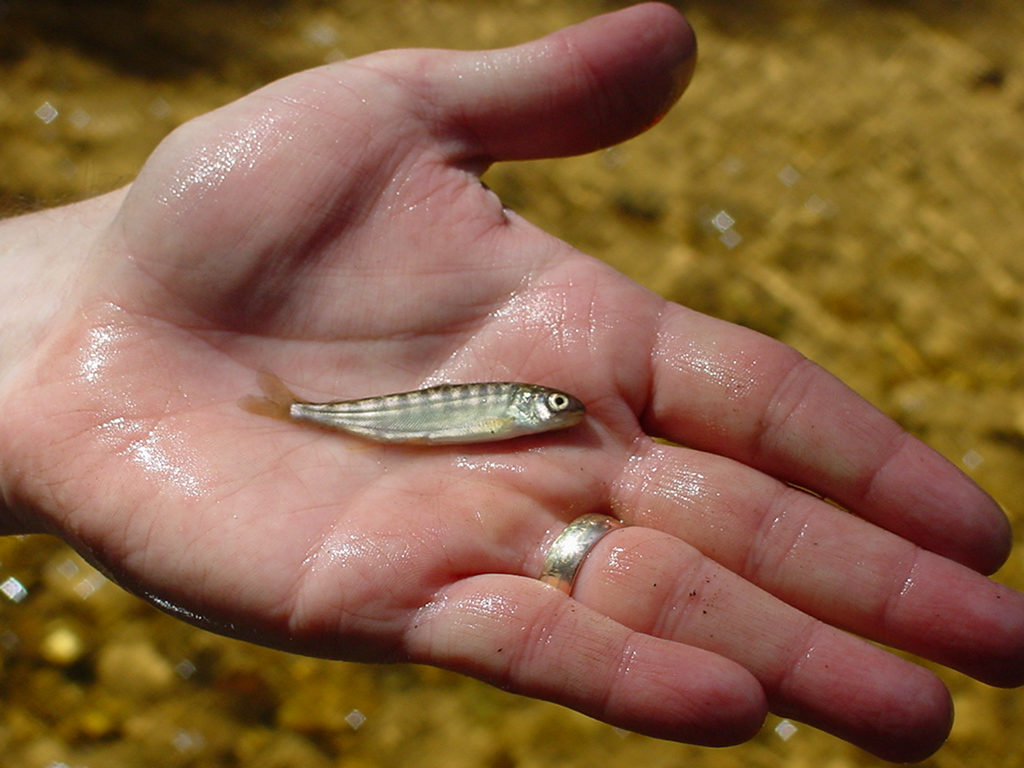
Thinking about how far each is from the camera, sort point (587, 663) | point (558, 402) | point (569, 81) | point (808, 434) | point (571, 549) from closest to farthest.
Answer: point (587, 663)
point (571, 549)
point (808, 434)
point (558, 402)
point (569, 81)

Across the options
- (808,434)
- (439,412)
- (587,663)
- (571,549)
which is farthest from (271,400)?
(808,434)

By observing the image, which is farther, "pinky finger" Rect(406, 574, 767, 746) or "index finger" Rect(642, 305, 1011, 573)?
"index finger" Rect(642, 305, 1011, 573)

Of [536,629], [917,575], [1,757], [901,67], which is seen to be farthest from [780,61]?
[1,757]

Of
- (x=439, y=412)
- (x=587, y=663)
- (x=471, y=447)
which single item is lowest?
(x=587, y=663)

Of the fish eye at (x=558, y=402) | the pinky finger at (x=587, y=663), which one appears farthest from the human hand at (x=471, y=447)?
the fish eye at (x=558, y=402)

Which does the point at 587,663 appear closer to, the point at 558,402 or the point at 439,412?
the point at 558,402

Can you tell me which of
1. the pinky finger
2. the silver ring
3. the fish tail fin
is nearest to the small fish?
the fish tail fin

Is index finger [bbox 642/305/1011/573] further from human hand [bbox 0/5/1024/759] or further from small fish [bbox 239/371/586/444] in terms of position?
small fish [bbox 239/371/586/444]
